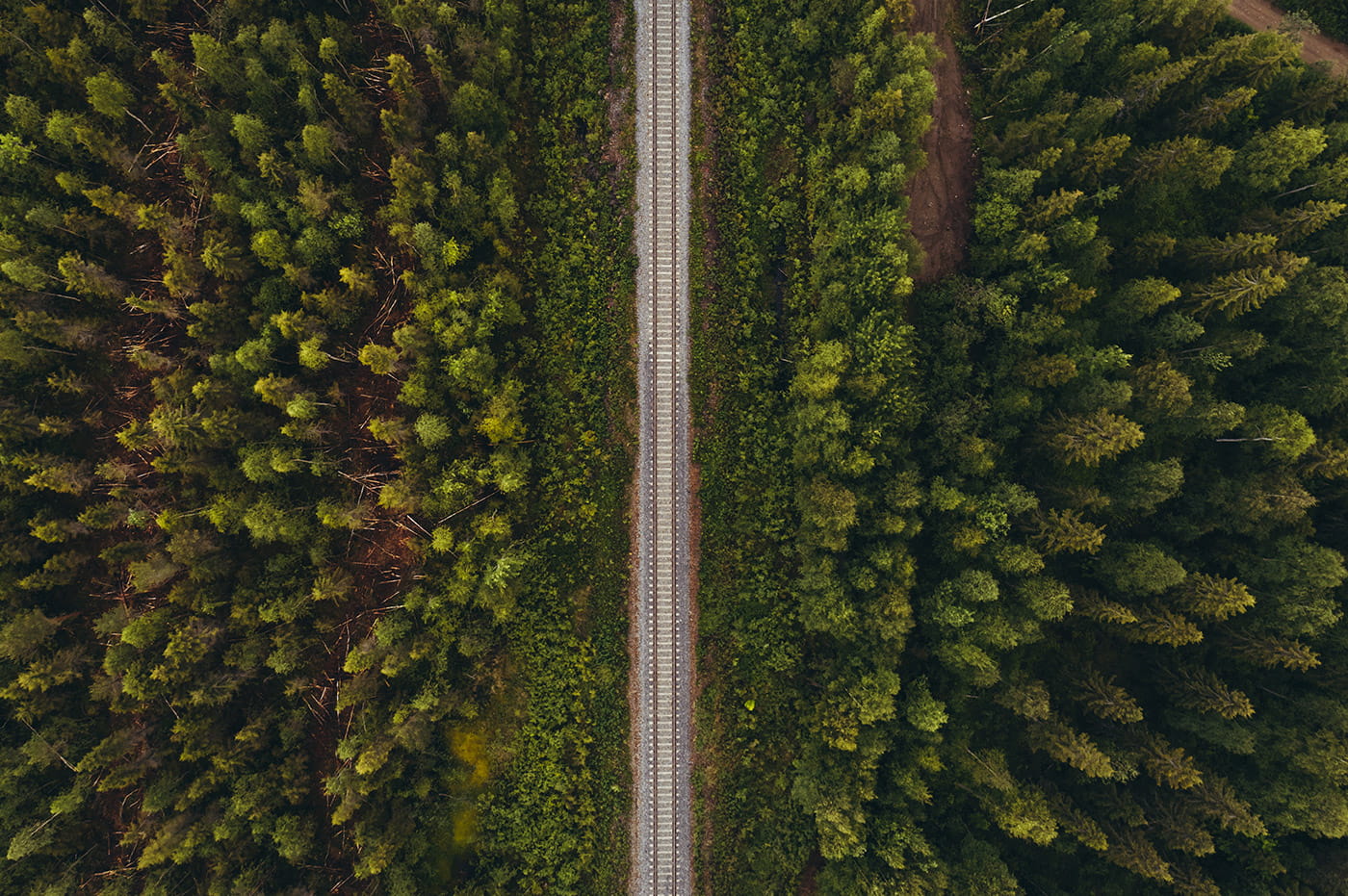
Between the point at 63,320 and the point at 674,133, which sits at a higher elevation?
the point at 674,133

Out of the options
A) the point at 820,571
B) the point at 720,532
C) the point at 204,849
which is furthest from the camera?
the point at 720,532

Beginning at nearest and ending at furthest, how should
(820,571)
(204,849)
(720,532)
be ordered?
(204,849) → (820,571) → (720,532)

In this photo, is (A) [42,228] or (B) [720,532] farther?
(B) [720,532]

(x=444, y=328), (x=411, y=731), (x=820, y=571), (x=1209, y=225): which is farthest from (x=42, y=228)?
(x=1209, y=225)

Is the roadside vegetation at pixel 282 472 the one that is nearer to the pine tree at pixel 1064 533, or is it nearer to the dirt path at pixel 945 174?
the dirt path at pixel 945 174

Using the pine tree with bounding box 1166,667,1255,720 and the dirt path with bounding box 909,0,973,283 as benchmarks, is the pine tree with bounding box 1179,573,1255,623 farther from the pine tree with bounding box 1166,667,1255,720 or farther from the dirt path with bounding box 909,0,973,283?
the dirt path with bounding box 909,0,973,283

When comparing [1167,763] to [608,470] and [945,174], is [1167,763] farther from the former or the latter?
[945,174]

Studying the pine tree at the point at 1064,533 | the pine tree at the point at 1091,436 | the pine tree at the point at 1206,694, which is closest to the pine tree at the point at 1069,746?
the pine tree at the point at 1206,694

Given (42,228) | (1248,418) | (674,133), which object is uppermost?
(674,133)

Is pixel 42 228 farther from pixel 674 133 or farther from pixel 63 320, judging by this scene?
pixel 674 133
